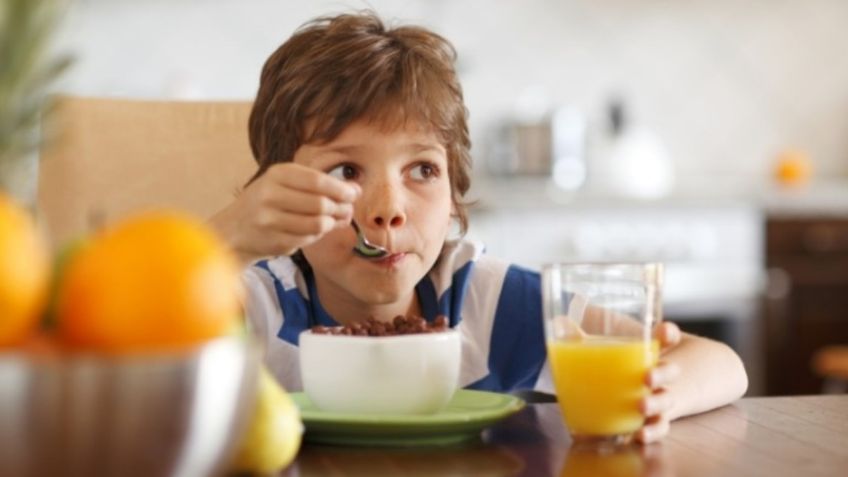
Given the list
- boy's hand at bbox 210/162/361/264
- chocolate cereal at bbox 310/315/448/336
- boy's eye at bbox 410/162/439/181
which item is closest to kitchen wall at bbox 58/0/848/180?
boy's eye at bbox 410/162/439/181

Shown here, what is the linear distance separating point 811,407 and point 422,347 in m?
0.41

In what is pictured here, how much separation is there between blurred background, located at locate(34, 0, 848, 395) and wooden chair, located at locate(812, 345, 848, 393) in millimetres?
41

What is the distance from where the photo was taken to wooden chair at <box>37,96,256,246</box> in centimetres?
171

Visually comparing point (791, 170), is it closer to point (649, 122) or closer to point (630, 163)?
point (649, 122)

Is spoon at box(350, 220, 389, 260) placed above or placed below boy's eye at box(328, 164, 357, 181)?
below

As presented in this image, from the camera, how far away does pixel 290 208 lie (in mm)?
1100

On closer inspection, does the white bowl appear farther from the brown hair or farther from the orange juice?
the brown hair

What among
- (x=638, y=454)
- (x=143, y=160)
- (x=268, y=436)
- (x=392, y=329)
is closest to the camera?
(x=268, y=436)

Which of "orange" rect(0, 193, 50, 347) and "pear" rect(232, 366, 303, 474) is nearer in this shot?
"orange" rect(0, 193, 50, 347)

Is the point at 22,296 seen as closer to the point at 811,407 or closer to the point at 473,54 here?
the point at 811,407

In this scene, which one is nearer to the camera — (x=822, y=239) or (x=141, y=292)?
(x=141, y=292)

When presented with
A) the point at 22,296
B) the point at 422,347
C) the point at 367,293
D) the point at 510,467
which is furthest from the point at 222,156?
the point at 22,296

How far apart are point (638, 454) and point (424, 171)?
57 cm

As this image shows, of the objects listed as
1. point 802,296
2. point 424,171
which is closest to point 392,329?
point 424,171
